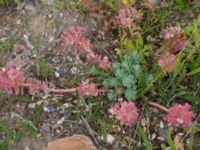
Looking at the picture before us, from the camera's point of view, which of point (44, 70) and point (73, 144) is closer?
point (73, 144)

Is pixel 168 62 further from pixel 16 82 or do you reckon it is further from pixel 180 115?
pixel 16 82

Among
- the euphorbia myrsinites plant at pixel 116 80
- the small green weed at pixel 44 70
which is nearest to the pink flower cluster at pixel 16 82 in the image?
the euphorbia myrsinites plant at pixel 116 80

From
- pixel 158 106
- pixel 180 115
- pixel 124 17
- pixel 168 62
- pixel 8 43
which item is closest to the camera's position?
pixel 180 115

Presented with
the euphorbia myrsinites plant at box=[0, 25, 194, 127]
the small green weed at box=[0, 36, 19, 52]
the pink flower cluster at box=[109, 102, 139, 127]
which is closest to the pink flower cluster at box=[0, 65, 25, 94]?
the euphorbia myrsinites plant at box=[0, 25, 194, 127]

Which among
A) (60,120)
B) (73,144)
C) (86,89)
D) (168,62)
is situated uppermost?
(168,62)

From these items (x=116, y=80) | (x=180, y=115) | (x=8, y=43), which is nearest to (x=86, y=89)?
(x=116, y=80)

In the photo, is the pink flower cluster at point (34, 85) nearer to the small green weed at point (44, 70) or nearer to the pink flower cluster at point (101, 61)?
the small green weed at point (44, 70)

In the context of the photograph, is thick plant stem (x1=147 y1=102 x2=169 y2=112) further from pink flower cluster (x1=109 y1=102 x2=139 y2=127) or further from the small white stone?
the small white stone
